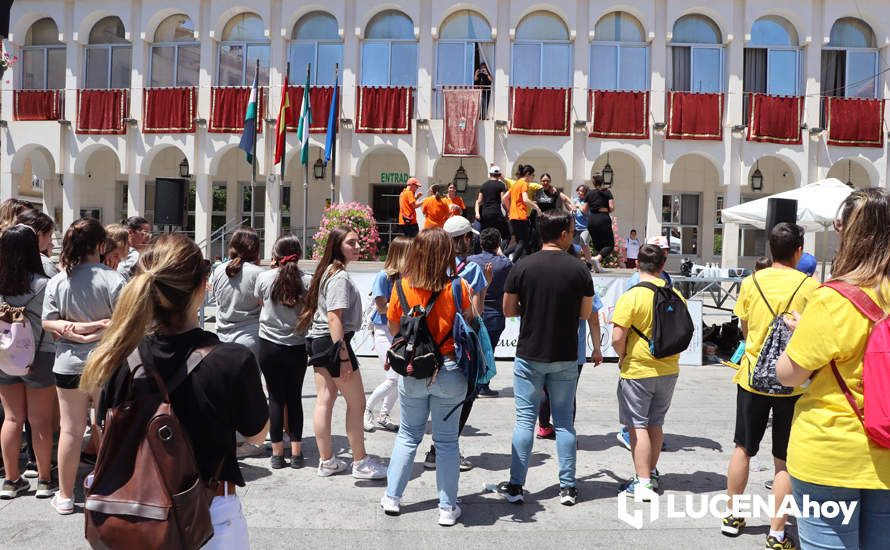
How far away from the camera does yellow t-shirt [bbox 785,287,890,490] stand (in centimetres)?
266

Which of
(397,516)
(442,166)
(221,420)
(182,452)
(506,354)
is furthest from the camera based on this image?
(442,166)

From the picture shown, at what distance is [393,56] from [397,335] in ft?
65.4

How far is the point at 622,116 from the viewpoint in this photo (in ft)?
74.6

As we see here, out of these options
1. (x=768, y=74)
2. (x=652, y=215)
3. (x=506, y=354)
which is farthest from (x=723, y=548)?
(x=768, y=74)

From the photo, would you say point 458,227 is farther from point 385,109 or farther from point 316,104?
point 316,104

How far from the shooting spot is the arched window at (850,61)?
934 inches

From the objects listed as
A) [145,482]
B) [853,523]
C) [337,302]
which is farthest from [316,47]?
[853,523]

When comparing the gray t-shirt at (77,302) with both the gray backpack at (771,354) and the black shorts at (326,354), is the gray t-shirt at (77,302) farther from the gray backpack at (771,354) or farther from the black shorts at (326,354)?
the gray backpack at (771,354)

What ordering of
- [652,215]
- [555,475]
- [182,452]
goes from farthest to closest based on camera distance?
1. [652,215]
2. [555,475]
3. [182,452]

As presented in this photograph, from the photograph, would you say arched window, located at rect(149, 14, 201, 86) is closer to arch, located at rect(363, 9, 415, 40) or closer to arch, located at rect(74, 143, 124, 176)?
arch, located at rect(74, 143, 124, 176)

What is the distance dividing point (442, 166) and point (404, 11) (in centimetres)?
498

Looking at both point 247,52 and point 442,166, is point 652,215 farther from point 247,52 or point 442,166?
point 247,52

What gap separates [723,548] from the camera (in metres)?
4.51

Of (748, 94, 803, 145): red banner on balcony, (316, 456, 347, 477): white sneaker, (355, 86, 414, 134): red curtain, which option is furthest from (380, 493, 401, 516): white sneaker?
(748, 94, 803, 145): red banner on balcony
